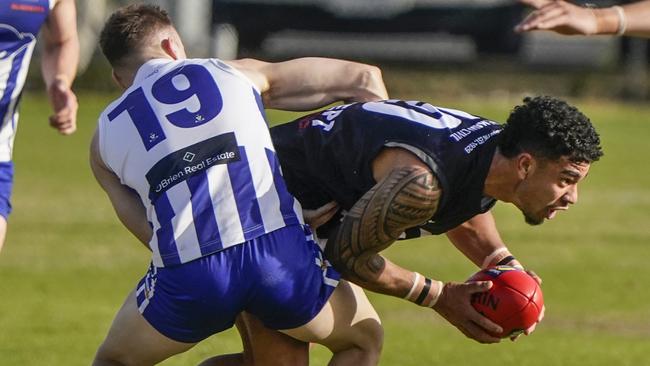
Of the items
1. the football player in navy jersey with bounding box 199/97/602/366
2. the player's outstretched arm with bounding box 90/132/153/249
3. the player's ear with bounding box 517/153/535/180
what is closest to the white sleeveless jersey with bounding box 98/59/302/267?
the player's outstretched arm with bounding box 90/132/153/249

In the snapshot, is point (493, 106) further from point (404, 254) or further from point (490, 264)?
point (490, 264)

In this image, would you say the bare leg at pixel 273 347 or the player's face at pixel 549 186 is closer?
the player's face at pixel 549 186

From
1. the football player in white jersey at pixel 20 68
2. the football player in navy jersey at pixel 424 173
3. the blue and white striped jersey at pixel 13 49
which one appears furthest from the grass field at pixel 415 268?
the football player in navy jersey at pixel 424 173

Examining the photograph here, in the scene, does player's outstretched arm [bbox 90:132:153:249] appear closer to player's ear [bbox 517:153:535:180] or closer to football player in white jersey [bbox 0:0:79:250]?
football player in white jersey [bbox 0:0:79:250]

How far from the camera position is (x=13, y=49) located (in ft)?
22.9

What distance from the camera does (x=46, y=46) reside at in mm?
7625

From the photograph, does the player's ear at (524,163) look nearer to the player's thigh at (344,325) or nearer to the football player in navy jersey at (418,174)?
the football player in navy jersey at (418,174)

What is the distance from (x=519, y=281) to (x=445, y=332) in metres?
4.23

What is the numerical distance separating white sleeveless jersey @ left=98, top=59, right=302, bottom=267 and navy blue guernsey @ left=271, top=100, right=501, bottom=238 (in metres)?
0.21

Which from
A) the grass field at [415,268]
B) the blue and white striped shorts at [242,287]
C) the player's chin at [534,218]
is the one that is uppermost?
the player's chin at [534,218]

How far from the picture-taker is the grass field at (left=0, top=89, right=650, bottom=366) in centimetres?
899

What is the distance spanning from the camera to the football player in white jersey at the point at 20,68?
691 cm

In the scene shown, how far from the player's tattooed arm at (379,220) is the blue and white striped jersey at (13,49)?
2.20 meters

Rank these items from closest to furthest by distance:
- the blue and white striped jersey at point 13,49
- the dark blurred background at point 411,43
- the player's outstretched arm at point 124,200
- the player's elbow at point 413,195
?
the player's elbow at point 413,195 < the player's outstretched arm at point 124,200 < the blue and white striped jersey at point 13,49 < the dark blurred background at point 411,43
